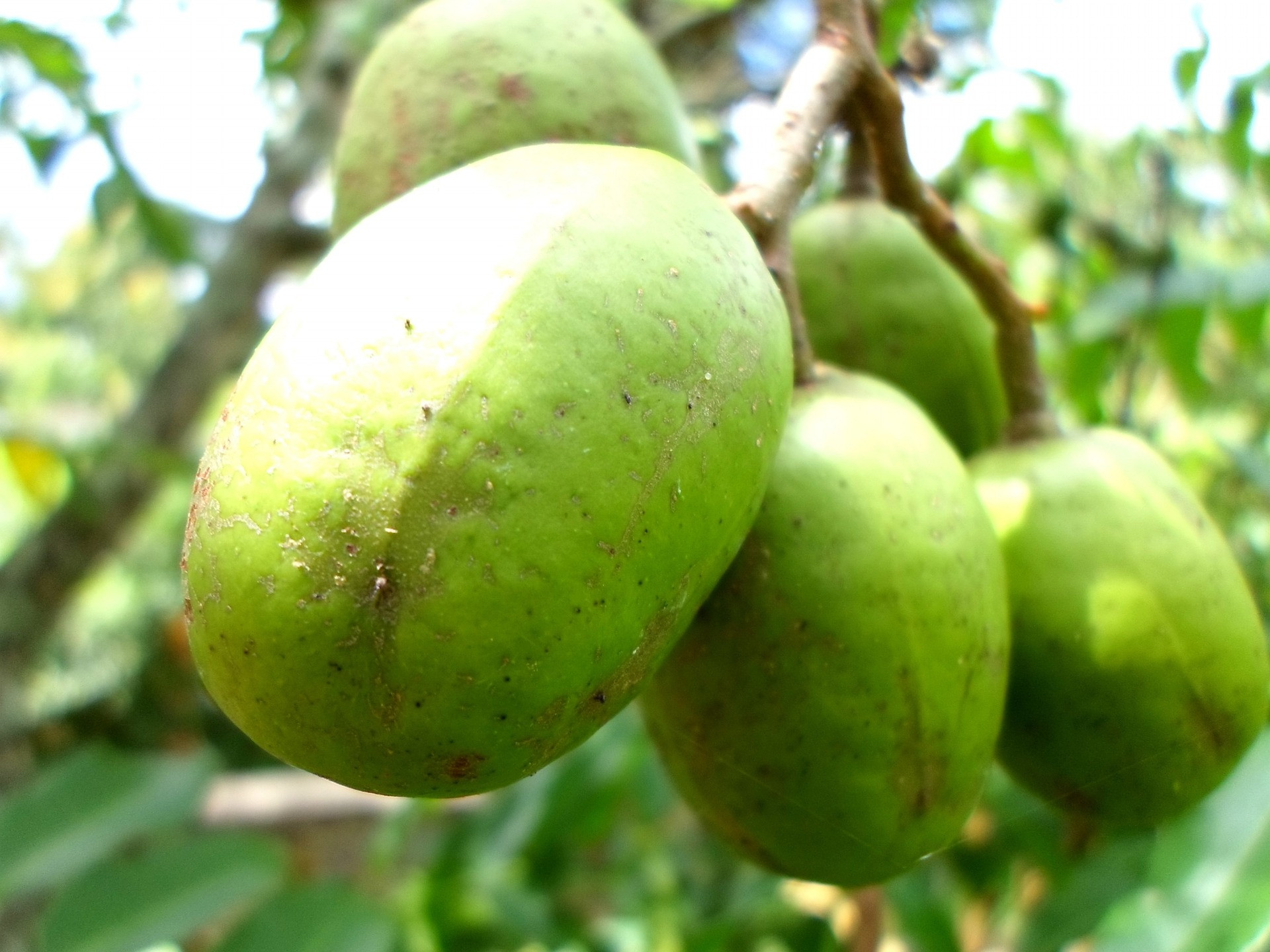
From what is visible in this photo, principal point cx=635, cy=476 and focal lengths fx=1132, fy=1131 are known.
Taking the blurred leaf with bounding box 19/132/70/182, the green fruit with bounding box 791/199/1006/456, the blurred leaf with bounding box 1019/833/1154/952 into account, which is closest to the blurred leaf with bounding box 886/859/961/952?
the blurred leaf with bounding box 1019/833/1154/952

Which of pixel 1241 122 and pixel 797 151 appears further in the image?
pixel 1241 122

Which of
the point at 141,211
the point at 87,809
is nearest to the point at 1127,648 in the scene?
the point at 87,809

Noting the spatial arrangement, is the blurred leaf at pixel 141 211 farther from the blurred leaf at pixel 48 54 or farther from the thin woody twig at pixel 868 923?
the thin woody twig at pixel 868 923

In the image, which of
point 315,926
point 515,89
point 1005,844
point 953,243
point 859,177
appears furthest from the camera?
point 1005,844

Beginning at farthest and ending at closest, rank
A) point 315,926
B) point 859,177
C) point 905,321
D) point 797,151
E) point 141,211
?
point 141,211
point 315,926
point 859,177
point 905,321
point 797,151

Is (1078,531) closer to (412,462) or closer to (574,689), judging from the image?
(574,689)

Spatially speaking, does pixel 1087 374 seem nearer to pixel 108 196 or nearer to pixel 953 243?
pixel 953 243
